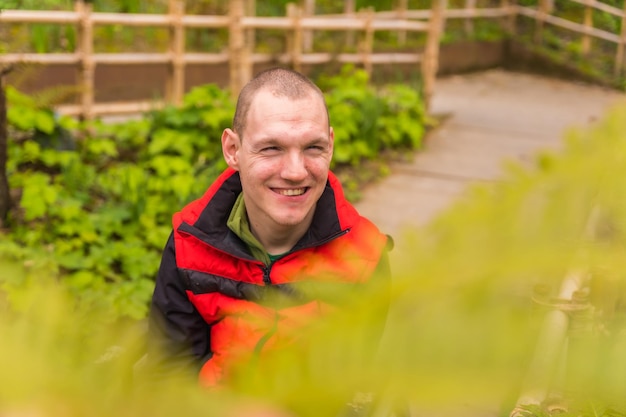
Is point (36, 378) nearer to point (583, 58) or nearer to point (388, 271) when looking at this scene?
point (388, 271)

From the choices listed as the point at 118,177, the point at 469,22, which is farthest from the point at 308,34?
the point at 118,177

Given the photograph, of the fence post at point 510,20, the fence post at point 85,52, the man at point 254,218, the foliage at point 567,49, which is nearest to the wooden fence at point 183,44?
the fence post at point 85,52

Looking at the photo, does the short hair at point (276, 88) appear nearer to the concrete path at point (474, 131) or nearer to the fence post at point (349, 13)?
the concrete path at point (474, 131)

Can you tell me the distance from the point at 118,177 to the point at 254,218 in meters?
2.81

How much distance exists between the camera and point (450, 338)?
28 centimetres

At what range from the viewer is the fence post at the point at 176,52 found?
5969 mm

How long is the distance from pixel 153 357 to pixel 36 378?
0.52ft

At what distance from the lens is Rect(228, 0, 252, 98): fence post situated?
6094 mm

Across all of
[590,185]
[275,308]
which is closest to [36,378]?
[275,308]

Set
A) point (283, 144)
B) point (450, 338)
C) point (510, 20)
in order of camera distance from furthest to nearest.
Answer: point (510, 20)
point (283, 144)
point (450, 338)

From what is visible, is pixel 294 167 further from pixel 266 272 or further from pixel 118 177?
pixel 118 177

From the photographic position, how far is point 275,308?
368 millimetres

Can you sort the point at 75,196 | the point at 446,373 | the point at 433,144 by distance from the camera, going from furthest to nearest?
1. the point at 433,144
2. the point at 75,196
3. the point at 446,373

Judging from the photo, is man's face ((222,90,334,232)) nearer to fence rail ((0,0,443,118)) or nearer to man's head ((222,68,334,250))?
man's head ((222,68,334,250))
